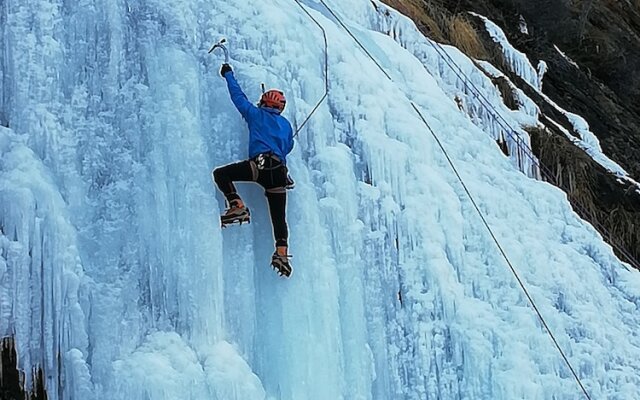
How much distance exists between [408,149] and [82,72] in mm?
2225

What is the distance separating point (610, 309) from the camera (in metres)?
6.85

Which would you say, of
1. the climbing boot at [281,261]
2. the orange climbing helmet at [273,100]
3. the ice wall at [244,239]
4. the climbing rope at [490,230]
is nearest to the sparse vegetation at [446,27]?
the climbing rope at [490,230]

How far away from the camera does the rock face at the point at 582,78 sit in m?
7.95

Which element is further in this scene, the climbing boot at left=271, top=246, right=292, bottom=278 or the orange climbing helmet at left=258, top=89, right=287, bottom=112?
the orange climbing helmet at left=258, top=89, right=287, bottom=112

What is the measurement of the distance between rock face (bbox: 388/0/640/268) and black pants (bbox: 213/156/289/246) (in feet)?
10.9

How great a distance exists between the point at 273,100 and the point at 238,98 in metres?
0.21

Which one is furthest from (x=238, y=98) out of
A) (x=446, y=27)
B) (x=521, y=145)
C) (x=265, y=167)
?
(x=446, y=27)

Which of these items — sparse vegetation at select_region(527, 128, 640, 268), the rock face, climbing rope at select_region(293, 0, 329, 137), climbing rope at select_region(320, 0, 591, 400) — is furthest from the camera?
the rock face

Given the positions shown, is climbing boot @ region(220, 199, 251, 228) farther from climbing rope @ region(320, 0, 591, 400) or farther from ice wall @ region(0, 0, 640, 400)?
climbing rope @ region(320, 0, 591, 400)

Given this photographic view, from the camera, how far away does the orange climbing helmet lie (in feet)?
17.4

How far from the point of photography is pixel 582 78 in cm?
1061

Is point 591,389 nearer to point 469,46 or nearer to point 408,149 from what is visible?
point 408,149

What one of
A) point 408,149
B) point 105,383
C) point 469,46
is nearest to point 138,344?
point 105,383

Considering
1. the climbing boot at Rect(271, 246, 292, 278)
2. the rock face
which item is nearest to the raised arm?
the climbing boot at Rect(271, 246, 292, 278)
